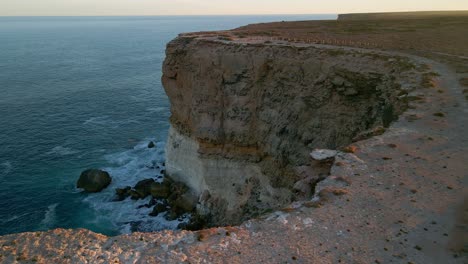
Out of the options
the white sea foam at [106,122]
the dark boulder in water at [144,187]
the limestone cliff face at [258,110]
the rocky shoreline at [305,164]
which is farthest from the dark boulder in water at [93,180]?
the white sea foam at [106,122]

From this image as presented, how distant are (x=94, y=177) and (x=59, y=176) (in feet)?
22.3

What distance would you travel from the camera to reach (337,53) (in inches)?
1614

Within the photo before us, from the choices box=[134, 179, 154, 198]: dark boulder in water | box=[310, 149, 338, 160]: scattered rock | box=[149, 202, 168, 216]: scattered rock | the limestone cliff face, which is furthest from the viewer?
box=[134, 179, 154, 198]: dark boulder in water

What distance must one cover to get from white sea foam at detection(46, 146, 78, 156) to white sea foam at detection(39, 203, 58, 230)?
14606 mm

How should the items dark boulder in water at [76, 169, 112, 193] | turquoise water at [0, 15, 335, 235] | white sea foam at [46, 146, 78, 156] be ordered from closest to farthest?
turquoise water at [0, 15, 335, 235] < dark boulder in water at [76, 169, 112, 193] < white sea foam at [46, 146, 78, 156]

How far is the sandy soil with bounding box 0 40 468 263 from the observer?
46.6ft

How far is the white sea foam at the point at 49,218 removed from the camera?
4350 cm

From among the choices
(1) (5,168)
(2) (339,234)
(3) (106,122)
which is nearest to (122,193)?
(1) (5,168)

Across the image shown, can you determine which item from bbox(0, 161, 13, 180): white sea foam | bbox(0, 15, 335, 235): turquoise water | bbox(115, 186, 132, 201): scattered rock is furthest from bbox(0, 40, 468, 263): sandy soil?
bbox(0, 161, 13, 180): white sea foam

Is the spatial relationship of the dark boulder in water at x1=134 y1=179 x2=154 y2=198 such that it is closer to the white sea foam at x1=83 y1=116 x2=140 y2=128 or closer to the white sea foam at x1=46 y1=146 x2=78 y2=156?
the white sea foam at x1=46 y1=146 x2=78 y2=156

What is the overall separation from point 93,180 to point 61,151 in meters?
13.4

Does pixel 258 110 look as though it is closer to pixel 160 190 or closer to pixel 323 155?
pixel 160 190

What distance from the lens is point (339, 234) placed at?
50.3 feet

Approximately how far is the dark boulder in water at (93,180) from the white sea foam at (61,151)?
1016 centimetres
